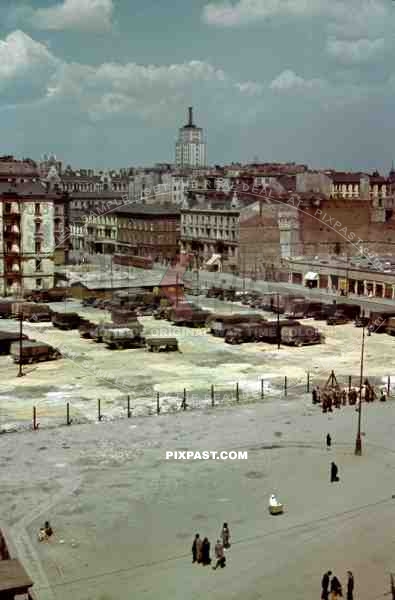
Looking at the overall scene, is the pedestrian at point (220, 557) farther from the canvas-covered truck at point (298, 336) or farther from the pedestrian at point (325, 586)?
the canvas-covered truck at point (298, 336)

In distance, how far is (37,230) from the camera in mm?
81688

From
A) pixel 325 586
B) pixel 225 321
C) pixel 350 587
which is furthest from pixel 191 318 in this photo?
pixel 350 587

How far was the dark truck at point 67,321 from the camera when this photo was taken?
205 feet

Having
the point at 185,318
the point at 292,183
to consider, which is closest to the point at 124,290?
the point at 185,318

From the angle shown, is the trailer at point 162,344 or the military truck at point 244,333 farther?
the military truck at point 244,333

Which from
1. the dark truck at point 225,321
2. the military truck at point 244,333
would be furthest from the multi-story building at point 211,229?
the military truck at point 244,333

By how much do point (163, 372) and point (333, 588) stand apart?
2778 centimetres

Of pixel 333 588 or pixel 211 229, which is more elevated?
pixel 211 229

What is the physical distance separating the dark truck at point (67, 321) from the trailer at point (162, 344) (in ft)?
36.9

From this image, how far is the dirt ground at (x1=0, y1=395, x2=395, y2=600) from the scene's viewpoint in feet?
67.1

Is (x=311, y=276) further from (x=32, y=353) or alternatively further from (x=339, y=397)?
(x=339, y=397)

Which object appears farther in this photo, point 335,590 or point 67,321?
point 67,321

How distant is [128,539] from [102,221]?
103530 millimetres

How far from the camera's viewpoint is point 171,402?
39.1 m
